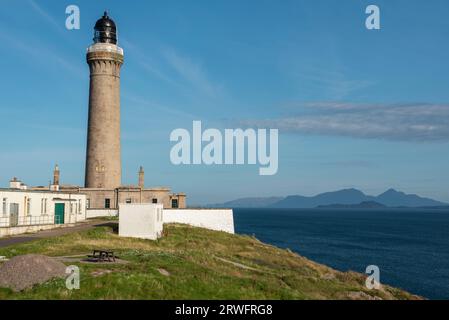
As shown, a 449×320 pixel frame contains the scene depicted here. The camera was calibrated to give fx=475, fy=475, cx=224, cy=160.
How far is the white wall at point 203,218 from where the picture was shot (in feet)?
Result: 176

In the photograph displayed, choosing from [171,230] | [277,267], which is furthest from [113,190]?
[277,267]

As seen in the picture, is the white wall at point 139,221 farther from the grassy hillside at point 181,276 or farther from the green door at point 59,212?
the green door at point 59,212

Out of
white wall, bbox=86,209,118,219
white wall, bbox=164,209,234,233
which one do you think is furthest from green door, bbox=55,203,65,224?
white wall, bbox=164,209,234,233

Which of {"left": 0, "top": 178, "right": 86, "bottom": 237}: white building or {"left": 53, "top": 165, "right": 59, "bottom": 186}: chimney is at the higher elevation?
→ {"left": 53, "top": 165, "right": 59, "bottom": 186}: chimney

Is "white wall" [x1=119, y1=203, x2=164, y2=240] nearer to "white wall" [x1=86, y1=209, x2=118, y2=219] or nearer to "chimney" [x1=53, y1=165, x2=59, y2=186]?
"white wall" [x1=86, y1=209, x2=118, y2=219]

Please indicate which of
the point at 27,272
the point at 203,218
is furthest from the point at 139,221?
the point at 27,272

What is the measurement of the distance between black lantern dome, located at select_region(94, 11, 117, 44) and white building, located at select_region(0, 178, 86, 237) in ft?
70.2

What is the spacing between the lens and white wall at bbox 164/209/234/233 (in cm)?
5369

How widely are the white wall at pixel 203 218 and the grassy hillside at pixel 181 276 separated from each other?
35.7 feet

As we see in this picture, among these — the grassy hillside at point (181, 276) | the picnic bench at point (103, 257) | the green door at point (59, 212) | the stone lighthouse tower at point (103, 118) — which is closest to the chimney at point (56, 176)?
the stone lighthouse tower at point (103, 118)

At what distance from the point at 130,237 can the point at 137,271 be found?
704 inches

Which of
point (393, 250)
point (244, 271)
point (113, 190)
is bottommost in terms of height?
point (393, 250)

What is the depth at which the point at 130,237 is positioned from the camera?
39.9 m
